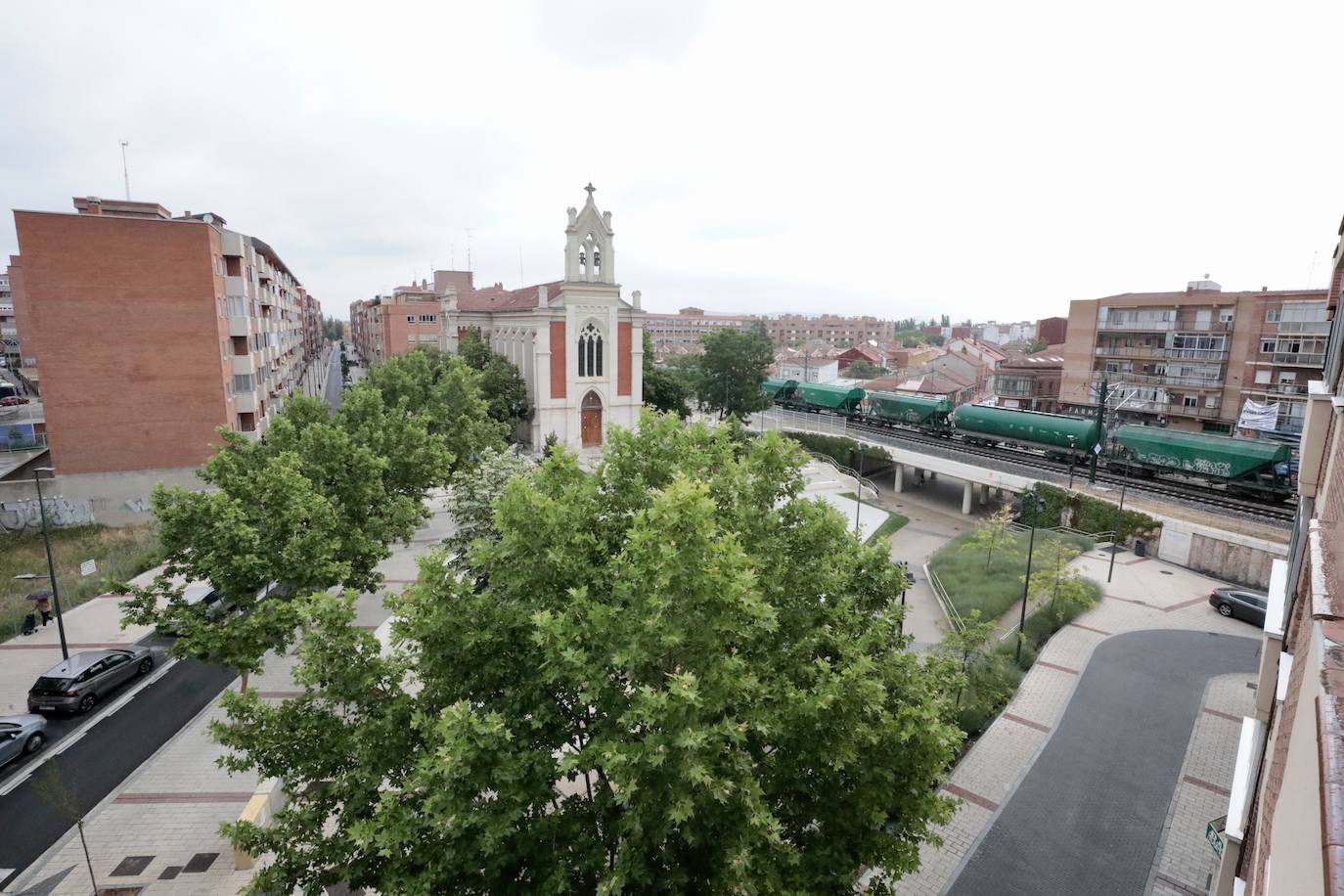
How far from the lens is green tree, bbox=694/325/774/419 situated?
50.9m

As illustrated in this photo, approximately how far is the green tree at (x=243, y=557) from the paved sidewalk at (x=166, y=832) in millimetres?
2041

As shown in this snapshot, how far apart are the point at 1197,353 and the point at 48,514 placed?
62429mm

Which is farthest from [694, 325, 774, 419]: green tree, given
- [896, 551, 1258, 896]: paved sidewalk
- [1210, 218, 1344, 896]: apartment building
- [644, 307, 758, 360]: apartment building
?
[644, 307, 758, 360]: apartment building

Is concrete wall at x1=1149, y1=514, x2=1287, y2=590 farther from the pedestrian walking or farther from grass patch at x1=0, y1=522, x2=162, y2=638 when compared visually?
the pedestrian walking

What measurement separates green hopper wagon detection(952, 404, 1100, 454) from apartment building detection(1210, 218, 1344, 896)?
29.9 meters

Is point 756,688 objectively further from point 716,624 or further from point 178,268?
point 178,268

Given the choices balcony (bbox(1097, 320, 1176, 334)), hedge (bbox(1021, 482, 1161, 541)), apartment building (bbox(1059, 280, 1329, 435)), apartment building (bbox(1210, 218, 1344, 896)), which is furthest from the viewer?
balcony (bbox(1097, 320, 1176, 334))

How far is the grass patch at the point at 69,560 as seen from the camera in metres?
22.5

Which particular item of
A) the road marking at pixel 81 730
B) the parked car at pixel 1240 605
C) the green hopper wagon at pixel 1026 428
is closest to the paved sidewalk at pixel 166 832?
the road marking at pixel 81 730

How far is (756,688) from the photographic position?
8.11m

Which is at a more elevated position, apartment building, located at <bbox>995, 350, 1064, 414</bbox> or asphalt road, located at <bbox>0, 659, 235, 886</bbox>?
apartment building, located at <bbox>995, 350, 1064, 414</bbox>

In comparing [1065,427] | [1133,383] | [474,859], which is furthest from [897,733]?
[1133,383]

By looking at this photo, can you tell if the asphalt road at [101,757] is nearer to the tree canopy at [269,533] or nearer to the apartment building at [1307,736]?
the tree canopy at [269,533]

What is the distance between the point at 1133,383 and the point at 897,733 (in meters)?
50.1
